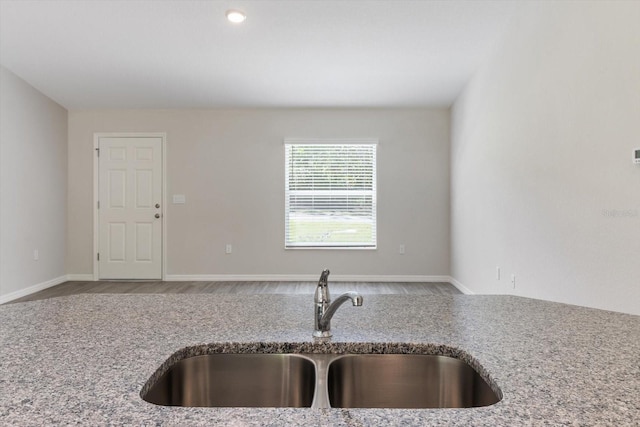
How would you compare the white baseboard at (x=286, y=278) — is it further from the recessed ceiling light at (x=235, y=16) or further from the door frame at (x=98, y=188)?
the recessed ceiling light at (x=235, y=16)

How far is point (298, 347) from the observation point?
89 cm

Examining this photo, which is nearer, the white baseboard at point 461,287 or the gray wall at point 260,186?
the white baseboard at point 461,287

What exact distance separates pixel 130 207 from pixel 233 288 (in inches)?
76.1

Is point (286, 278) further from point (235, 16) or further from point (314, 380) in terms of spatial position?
point (314, 380)

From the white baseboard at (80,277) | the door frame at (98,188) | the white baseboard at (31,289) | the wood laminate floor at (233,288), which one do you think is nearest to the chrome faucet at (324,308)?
the wood laminate floor at (233,288)

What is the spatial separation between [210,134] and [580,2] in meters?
4.40

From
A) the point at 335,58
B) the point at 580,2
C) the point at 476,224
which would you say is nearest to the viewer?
the point at 580,2

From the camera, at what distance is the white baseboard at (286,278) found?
5.42m

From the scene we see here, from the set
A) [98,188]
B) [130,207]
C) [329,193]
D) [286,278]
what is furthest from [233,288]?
[98,188]

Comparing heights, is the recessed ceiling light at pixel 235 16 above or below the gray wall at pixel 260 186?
above

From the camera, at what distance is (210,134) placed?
548 cm

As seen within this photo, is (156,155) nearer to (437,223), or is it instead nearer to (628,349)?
(437,223)

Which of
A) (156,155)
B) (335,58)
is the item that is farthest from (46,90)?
(335,58)

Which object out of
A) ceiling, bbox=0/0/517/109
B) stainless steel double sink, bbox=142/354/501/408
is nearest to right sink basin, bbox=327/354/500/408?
stainless steel double sink, bbox=142/354/501/408
